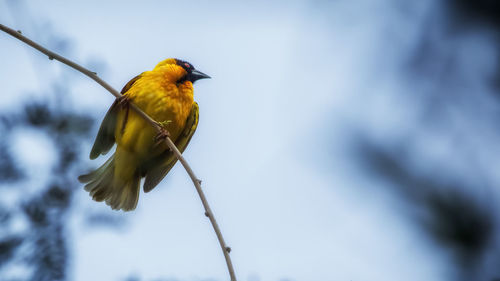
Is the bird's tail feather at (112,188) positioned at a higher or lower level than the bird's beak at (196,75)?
A: lower

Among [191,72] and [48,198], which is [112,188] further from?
[48,198]

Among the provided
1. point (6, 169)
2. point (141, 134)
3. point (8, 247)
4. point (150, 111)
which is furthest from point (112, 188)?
point (8, 247)

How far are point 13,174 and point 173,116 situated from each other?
1530mm

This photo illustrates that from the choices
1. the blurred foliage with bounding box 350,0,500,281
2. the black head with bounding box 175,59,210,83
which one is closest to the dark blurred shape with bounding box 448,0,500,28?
the blurred foliage with bounding box 350,0,500,281

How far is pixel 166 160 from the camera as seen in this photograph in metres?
3.98

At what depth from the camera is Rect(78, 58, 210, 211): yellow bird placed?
3.73m

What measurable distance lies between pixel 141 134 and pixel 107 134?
0.87 ft

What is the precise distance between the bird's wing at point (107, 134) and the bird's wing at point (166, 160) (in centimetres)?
36

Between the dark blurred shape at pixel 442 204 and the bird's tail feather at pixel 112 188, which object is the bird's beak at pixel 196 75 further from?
the dark blurred shape at pixel 442 204

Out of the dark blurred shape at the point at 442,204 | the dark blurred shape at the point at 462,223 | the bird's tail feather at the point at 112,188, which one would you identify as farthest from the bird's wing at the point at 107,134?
the dark blurred shape at the point at 462,223

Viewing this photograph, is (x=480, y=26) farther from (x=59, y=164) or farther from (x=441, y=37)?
(x=59, y=164)

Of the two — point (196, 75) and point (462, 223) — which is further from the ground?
point (196, 75)

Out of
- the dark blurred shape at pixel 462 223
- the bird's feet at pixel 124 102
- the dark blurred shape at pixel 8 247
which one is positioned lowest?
the dark blurred shape at pixel 8 247

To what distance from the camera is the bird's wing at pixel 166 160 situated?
155 inches
